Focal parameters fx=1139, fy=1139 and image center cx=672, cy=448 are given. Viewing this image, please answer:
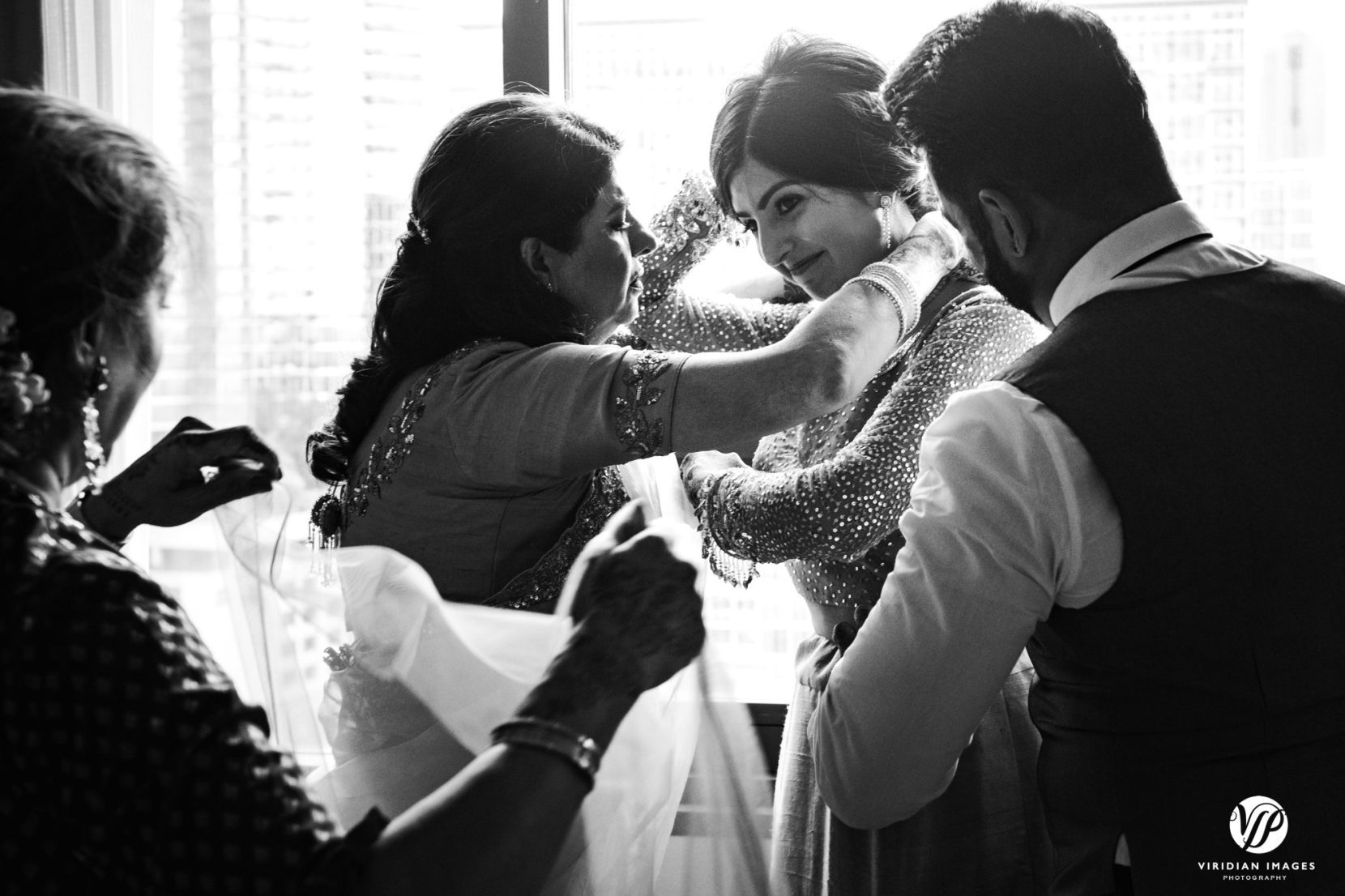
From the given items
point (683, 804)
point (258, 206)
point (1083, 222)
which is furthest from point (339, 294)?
point (1083, 222)

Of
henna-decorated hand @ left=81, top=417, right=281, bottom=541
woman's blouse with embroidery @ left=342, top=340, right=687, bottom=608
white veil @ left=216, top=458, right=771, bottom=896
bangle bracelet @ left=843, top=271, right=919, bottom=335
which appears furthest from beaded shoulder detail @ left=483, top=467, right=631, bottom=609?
bangle bracelet @ left=843, top=271, right=919, bottom=335

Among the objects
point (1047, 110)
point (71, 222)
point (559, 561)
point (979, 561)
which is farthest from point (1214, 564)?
point (71, 222)

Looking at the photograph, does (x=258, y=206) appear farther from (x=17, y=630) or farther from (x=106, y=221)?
(x=17, y=630)

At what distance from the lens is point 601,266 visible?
1428mm

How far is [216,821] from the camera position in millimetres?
654

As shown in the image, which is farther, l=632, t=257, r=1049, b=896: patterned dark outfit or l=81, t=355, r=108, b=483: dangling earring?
l=632, t=257, r=1049, b=896: patterned dark outfit

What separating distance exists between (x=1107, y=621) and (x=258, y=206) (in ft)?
6.06

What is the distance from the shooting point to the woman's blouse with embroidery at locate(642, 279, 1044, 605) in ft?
4.47

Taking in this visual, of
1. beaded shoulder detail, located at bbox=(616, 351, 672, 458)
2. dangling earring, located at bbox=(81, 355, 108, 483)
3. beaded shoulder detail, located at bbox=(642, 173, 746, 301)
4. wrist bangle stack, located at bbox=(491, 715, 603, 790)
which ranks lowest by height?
wrist bangle stack, located at bbox=(491, 715, 603, 790)

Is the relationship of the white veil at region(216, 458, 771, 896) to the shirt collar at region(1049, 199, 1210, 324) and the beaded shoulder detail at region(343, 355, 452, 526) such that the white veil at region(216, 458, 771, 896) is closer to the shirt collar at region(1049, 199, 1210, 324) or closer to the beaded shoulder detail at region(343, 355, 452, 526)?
the beaded shoulder detail at region(343, 355, 452, 526)

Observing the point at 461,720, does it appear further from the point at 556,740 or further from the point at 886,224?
the point at 886,224

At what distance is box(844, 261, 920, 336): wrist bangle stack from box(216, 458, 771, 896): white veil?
509 millimetres

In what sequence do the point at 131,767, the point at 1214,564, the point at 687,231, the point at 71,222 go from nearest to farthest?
1. the point at 131,767
2. the point at 71,222
3. the point at 1214,564
4. the point at 687,231

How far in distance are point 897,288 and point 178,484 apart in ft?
2.81
